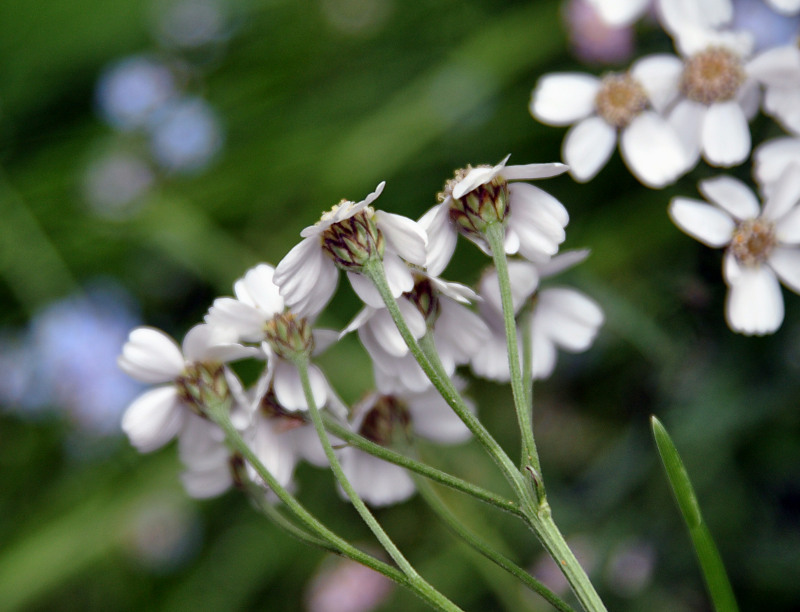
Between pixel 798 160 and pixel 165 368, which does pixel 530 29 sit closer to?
→ pixel 798 160

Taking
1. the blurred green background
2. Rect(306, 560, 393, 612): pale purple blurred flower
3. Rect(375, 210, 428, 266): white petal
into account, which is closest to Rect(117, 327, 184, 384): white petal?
Rect(375, 210, 428, 266): white petal

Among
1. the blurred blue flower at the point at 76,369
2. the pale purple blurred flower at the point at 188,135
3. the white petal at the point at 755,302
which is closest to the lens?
the white petal at the point at 755,302

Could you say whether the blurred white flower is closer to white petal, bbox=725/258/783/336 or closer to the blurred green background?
the blurred green background

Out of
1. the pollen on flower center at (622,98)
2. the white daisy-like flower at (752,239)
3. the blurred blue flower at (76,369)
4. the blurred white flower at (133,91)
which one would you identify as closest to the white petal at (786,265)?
the white daisy-like flower at (752,239)

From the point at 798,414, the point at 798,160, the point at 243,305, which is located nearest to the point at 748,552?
the point at 798,414

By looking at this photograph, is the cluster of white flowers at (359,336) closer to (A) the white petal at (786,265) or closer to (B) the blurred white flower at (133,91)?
(A) the white petal at (786,265)

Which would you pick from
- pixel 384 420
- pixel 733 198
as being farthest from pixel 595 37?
pixel 384 420
